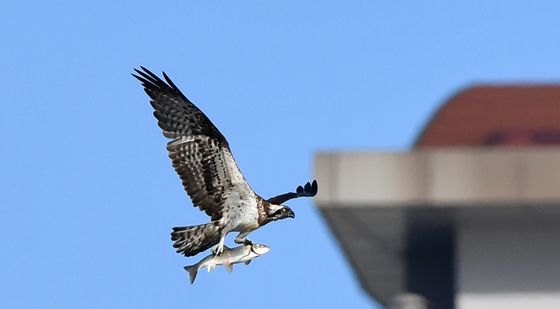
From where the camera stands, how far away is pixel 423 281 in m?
24.2

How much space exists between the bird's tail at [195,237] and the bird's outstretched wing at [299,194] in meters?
0.63

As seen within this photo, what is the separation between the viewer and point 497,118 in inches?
893

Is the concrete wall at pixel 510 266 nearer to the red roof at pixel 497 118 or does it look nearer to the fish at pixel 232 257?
the red roof at pixel 497 118

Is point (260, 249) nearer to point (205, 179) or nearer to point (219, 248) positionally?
point (219, 248)

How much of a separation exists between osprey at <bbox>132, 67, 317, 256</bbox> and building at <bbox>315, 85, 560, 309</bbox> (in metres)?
1.81

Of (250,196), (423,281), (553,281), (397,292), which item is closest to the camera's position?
(250,196)

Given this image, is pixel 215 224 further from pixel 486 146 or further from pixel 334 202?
pixel 486 146

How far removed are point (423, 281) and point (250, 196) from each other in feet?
21.1

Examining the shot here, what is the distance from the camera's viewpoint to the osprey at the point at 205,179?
1808 centimetres

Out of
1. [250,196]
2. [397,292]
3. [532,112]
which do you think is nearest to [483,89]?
[532,112]

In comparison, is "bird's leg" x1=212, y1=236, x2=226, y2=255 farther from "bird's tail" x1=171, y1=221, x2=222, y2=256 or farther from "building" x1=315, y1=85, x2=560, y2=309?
"building" x1=315, y1=85, x2=560, y2=309

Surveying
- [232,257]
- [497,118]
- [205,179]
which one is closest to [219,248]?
[232,257]

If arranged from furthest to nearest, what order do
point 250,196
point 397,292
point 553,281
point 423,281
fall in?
point 397,292 → point 423,281 → point 553,281 → point 250,196

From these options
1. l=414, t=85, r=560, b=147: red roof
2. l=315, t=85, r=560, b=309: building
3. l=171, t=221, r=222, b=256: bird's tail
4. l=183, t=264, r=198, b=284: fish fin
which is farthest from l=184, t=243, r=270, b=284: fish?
l=414, t=85, r=560, b=147: red roof
